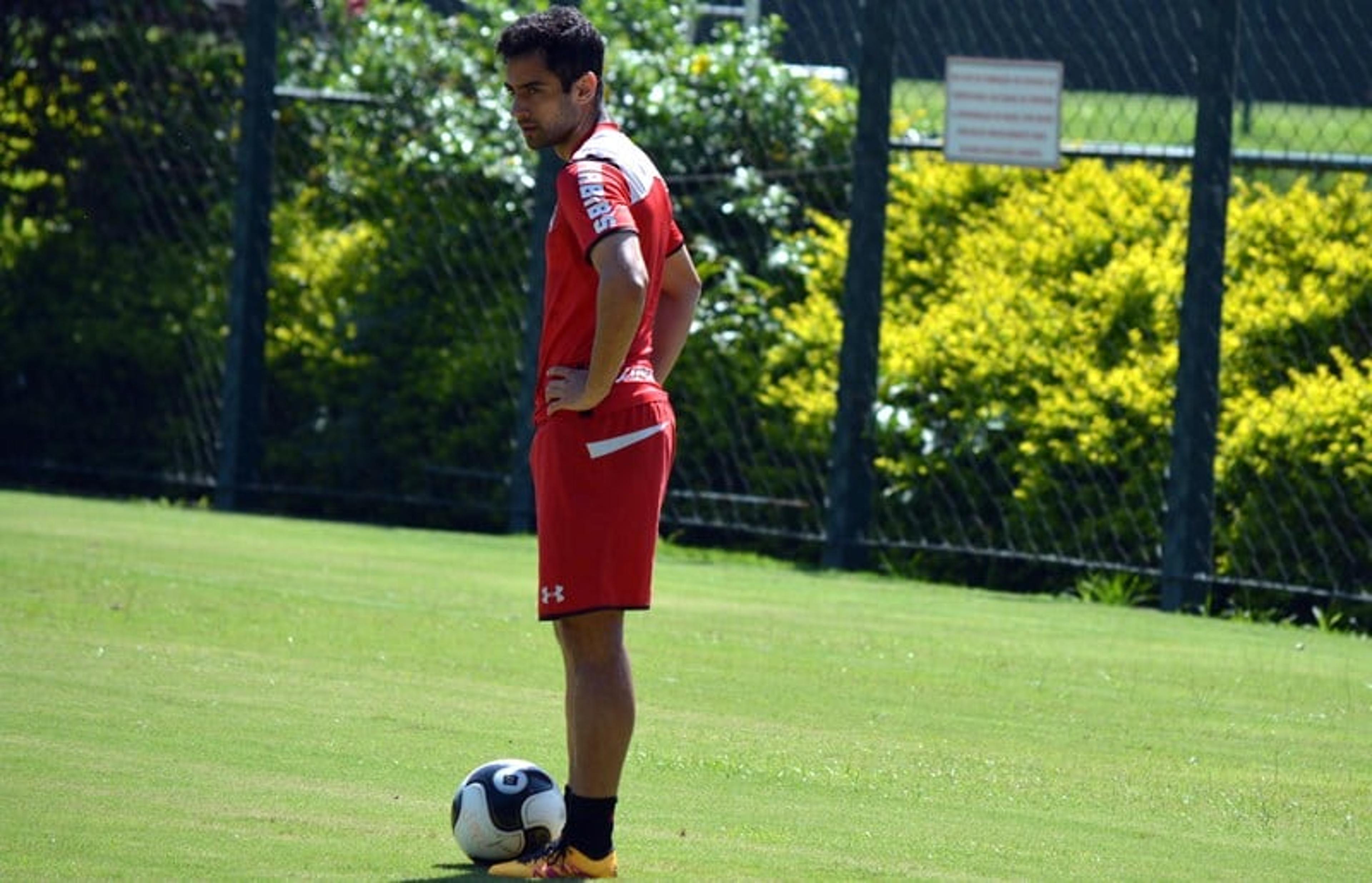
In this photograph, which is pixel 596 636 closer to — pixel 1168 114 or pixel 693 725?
pixel 693 725

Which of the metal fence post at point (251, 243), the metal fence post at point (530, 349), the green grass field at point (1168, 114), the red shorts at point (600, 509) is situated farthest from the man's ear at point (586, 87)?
the metal fence post at point (251, 243)

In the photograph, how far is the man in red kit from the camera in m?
5.35

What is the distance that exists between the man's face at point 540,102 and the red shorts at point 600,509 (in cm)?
65

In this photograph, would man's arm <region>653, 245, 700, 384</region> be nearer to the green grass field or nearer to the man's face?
the man's face

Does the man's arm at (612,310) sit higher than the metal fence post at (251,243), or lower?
lower

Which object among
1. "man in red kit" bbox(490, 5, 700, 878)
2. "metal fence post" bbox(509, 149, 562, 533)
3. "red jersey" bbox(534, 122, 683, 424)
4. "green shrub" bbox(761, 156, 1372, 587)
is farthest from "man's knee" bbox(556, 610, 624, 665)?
"metal fence post" bbox(509, 149, 562, 533)

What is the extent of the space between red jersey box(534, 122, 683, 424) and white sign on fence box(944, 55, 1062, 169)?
739cm

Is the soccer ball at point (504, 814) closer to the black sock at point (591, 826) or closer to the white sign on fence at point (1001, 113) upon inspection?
the black sock at point (591, 826)

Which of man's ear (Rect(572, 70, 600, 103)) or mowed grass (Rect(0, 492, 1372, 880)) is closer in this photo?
man's ear (Rect(572, 70, 600, 103))

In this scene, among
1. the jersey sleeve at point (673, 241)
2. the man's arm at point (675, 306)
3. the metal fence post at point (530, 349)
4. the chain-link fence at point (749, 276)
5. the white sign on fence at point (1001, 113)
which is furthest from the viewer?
the metal fence post at point (530, 349)

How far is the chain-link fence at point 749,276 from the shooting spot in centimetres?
1235

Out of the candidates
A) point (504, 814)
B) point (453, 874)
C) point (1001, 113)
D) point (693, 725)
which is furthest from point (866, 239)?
point (453, 874)

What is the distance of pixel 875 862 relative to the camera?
5.58 m

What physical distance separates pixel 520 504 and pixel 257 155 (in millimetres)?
2931
